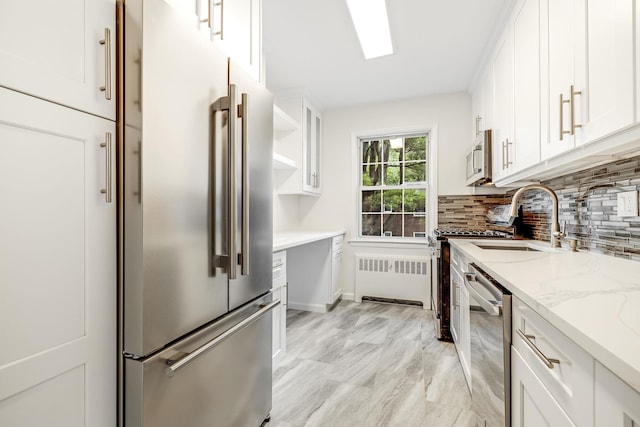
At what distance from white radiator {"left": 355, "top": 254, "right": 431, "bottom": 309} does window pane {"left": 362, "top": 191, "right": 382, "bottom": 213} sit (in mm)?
607

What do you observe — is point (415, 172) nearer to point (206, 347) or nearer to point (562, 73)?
point (562, 73)

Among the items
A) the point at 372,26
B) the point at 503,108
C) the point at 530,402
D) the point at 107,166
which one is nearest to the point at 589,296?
the point at 530,402

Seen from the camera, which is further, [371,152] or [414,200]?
[371,152]

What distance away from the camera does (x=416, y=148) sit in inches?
143

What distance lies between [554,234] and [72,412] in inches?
A: 91.3

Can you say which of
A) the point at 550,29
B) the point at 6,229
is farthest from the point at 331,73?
the point at 6,229

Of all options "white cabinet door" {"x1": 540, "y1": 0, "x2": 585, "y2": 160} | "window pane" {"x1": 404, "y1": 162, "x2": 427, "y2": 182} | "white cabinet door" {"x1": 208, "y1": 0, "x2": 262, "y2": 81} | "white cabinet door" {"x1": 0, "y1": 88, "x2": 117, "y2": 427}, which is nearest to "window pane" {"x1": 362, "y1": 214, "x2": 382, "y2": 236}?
"window pane" {"x1": 404, "y1": 162, "x2": 427, "y2": 182}

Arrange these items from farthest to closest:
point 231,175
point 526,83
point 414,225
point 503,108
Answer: point 414,225 < point 503,108 < point 526,83 < point 231,175

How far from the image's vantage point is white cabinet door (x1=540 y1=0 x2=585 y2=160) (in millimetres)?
1170

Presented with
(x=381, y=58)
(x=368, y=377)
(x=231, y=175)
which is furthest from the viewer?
(x=381, y=58)

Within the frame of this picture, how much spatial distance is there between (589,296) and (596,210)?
1024 millimetres

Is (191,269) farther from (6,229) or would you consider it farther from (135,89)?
(135,89)

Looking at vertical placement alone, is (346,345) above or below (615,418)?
below

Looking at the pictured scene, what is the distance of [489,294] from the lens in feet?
3.83
